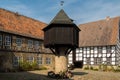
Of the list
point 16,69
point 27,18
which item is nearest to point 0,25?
point 16,69

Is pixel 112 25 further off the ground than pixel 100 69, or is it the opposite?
pixel 112 25

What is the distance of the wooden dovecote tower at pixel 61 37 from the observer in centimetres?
2214

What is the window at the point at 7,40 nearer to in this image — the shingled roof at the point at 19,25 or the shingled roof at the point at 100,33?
the shingled roof at the point at 19,25

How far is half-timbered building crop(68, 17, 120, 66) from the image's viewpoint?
112 feet

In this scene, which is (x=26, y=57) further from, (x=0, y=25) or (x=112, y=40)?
(x=112, y=40)

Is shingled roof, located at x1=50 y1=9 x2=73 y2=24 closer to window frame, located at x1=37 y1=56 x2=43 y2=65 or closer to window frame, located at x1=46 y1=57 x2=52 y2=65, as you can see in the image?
window frame, located at x1=37 y1=56 x2=43 y2=65

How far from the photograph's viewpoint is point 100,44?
Answer: 117ft

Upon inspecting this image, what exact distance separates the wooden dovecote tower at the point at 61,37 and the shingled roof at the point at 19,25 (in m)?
7.80

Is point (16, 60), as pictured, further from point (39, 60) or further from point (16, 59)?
point (39, 60)

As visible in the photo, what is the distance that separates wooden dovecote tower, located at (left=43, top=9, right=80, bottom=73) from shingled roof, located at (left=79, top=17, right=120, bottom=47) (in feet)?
44.7

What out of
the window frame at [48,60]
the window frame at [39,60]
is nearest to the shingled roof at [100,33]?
the window frame at [48,60]

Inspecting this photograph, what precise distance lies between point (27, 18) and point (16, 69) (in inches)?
413

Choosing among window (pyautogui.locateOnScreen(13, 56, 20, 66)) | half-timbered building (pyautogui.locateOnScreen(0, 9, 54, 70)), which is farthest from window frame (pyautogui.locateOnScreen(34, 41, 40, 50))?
window (pyautogui.locateOnScreen(13, 56, 20, 66))

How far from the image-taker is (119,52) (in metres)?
33.3
